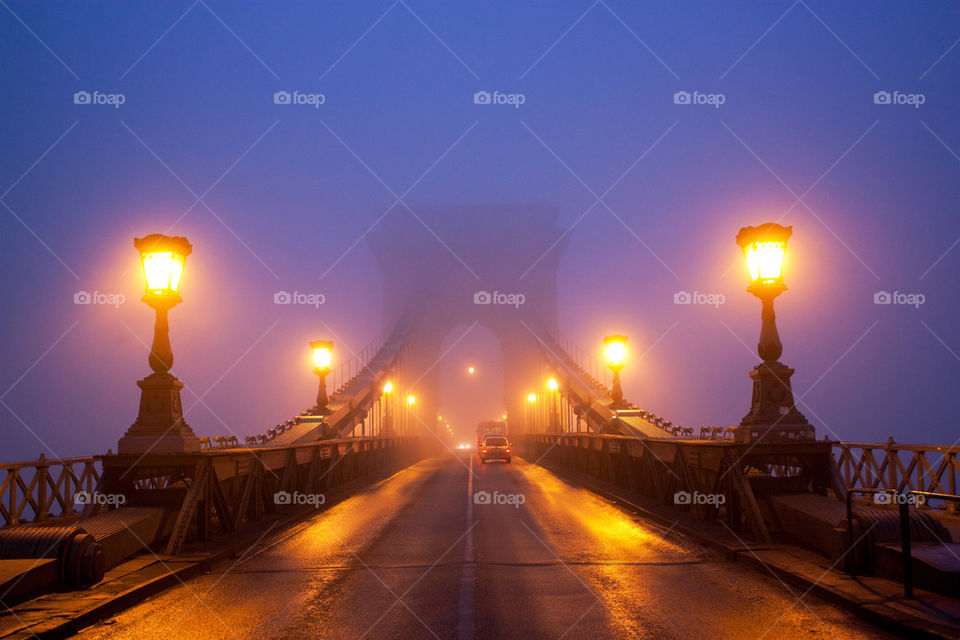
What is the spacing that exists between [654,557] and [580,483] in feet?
47.6

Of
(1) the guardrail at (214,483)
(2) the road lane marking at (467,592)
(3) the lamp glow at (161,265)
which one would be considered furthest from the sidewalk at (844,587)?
(3) the lamp glow at (161,265)

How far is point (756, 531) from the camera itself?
10734 mm

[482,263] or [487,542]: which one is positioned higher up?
[482,263]

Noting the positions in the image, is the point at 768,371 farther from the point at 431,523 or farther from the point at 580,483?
the point at 580,483

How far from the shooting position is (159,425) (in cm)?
1167

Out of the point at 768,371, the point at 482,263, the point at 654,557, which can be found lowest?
the point at 654,557

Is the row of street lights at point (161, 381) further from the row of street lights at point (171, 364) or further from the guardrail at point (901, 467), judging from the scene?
the guardrail at point (901, 467)

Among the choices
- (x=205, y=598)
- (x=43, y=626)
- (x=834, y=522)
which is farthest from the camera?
(x=834, y=522)

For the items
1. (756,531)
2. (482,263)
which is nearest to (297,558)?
(756,531)

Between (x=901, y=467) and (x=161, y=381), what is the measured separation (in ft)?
40.9

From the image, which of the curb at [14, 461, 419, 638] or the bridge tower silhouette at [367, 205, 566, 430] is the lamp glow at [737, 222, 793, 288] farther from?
the bridge tower silhouette at [367, 205, 566, 430]

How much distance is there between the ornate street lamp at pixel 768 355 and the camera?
11.5 meters

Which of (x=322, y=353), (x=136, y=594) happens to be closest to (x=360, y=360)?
(x=322, y=353)

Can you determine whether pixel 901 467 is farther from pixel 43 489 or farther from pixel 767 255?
pixel 43 489
